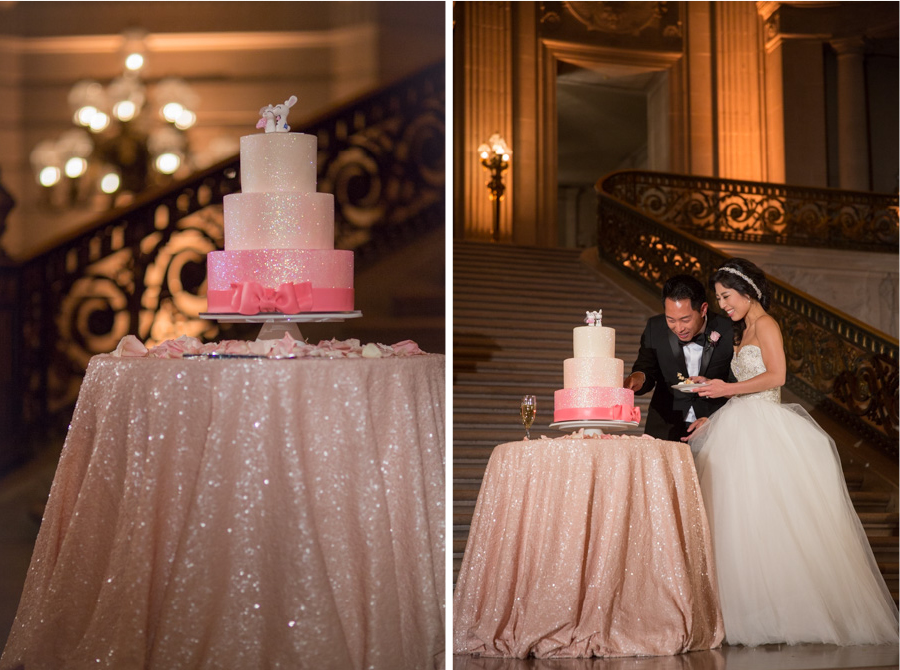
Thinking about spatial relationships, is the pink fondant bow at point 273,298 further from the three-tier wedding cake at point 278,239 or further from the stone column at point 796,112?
the stone column at point 796,112

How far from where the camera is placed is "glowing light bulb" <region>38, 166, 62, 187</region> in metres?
7.06

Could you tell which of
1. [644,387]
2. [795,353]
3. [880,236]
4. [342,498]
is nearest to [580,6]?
[880,236]

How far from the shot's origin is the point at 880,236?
442 inches

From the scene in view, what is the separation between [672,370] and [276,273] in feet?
6.41

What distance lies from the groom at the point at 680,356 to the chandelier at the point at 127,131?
4.09 m

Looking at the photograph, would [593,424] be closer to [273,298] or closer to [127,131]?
[273,298]

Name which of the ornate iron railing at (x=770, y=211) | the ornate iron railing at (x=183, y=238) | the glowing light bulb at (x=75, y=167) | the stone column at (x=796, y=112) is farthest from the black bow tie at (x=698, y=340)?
the stone column at (x=796, y=112)

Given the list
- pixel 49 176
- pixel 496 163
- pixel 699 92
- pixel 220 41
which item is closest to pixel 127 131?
pixel 49 176

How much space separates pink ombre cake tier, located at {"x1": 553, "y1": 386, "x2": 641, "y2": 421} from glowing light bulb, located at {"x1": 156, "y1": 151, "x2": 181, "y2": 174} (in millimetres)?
4308

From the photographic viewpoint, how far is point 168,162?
7375 mm

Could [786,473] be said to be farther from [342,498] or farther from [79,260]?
[79,260]

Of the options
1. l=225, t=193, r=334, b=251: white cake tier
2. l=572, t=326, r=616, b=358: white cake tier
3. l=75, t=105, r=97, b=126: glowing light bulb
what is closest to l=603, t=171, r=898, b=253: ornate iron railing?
l=75, t=105, r=97, b=126: glowing light bulb

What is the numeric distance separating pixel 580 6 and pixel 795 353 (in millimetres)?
7970

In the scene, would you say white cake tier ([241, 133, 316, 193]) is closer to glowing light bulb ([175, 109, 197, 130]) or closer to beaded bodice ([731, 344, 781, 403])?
beaded bodice ([731, 344, 781, 403])
